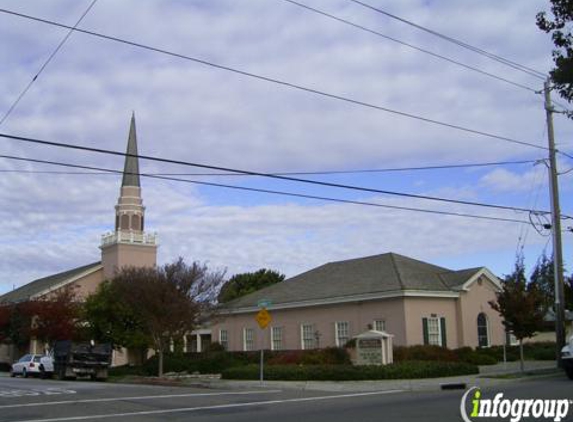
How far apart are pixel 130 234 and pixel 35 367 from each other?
69.3ft

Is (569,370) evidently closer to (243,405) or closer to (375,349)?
(375,349)

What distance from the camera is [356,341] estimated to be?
32531 millimetres

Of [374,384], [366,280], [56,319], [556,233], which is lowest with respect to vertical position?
[374,384]

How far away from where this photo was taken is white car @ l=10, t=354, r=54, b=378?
41656mm

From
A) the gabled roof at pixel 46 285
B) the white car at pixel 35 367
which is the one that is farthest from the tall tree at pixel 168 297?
the gabled roof at pixel 46 285

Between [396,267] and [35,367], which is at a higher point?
[396,267]

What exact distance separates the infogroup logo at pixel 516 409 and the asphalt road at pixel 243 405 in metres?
0.33

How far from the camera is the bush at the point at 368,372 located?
91.8 ft

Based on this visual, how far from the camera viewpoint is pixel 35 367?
141ft

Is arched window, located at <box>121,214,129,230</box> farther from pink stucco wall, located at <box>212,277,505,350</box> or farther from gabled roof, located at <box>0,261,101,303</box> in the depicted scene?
pink stucco wall, located at <box>212,277,505,350</box>

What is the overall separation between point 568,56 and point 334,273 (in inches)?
1320

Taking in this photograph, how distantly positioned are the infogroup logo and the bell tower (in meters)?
49.0

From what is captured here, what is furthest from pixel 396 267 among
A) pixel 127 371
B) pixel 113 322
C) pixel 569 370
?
pixel 113 322

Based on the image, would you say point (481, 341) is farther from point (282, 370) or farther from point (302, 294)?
point (282, 370)
